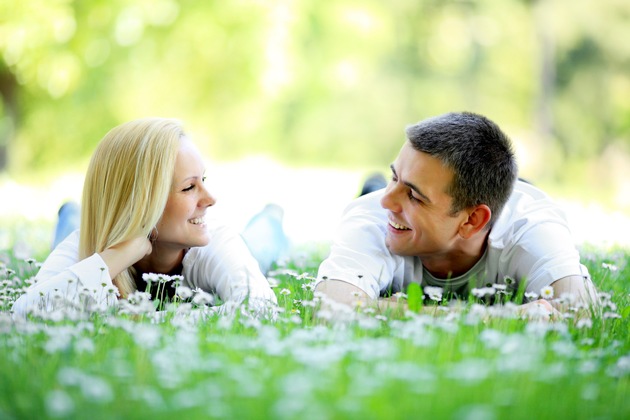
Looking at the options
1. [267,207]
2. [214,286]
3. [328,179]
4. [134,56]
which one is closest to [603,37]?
[328,179]

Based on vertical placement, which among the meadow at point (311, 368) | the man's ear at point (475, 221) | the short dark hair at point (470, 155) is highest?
the short dark hair at point (470, 155)

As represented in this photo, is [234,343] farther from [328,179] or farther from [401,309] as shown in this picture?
[328,179]

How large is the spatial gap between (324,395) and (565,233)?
2.77m

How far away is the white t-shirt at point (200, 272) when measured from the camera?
13.4 ft

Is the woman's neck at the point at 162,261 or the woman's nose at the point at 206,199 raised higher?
the woman's nose at the point at 206,199

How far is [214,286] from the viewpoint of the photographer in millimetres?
4762

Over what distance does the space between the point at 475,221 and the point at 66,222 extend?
132 inches

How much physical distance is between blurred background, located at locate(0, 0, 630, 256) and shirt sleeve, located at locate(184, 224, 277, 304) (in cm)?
416

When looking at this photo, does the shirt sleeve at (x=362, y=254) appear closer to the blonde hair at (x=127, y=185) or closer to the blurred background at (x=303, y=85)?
the blonde hair at (x=127, y=185)

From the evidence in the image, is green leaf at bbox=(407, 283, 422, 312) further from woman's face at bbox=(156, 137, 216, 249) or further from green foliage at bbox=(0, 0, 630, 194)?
green foliage at bbox=(0, 0, 630, 194)

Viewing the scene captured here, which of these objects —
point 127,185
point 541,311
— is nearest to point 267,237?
point 127,185

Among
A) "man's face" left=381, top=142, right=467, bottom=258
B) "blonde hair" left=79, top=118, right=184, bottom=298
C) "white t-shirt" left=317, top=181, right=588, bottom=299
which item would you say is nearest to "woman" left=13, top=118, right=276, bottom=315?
"blonde hair" left=79, top=118, right=184, bottom=298

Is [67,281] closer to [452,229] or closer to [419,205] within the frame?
[419,205]

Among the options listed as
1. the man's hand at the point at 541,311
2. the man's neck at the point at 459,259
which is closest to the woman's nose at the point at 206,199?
the man's neck at the point at 459,259
